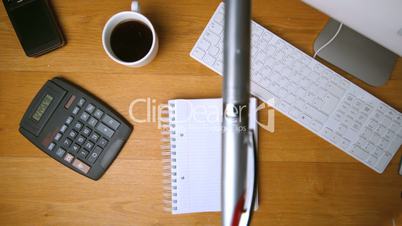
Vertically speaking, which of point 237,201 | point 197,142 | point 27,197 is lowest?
point 27,197

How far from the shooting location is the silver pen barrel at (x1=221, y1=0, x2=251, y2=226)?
30 centimetres

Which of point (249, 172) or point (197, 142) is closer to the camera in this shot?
point (249, 172)

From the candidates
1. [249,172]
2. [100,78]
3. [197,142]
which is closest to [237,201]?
[249,172]

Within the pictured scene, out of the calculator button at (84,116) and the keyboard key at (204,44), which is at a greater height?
the keyboard key at (204,44)

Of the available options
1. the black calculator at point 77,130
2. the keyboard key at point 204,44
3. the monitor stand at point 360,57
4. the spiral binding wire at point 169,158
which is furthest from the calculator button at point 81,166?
the monitor stand at point 360,57

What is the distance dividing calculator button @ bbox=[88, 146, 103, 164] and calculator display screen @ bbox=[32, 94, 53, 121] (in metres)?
0.10

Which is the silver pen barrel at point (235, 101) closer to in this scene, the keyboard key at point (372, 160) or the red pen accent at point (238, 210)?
the red pen accent at point (238, 210)

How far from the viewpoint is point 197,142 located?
0.55 m

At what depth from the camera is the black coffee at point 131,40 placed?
A: 1.69ft

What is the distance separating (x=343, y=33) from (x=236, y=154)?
0.36m

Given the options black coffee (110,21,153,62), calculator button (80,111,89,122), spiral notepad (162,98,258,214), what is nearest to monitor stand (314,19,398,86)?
spiral notepad (162,98,258,214)

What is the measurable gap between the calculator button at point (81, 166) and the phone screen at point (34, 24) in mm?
195

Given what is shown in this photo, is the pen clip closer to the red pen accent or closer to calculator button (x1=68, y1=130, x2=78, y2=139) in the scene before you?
Answer: the red pen accent

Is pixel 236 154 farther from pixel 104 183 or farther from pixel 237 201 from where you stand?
pixel 104 183
